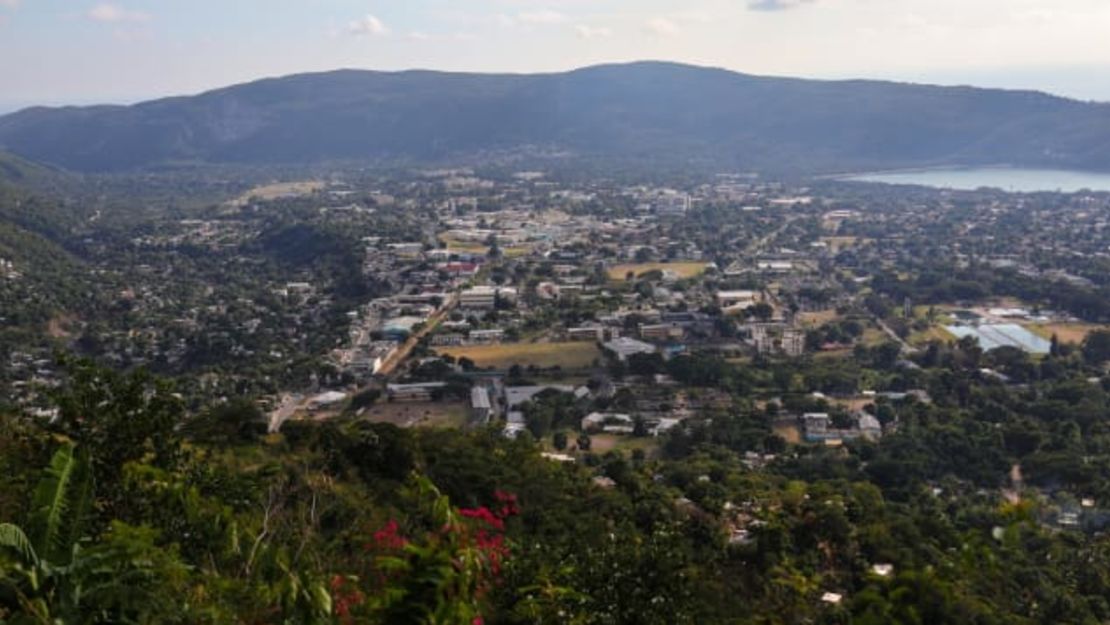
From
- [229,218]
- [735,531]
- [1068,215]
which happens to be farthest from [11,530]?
[1068,215]

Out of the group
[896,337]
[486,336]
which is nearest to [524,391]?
[486,336]

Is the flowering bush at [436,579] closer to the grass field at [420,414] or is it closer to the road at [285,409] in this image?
the grass field at [420,414]

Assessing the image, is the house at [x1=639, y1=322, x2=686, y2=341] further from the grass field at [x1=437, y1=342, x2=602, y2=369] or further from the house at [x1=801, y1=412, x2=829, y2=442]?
the house at [x1=801, y1=412, x2=829, y2=442]

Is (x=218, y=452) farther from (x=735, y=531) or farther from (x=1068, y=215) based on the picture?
(x=1068, y=215)

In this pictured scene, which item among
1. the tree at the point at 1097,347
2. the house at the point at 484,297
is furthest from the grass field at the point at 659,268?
the tree at the point at 1097,347

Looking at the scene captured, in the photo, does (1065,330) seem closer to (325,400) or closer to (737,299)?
(737,299)

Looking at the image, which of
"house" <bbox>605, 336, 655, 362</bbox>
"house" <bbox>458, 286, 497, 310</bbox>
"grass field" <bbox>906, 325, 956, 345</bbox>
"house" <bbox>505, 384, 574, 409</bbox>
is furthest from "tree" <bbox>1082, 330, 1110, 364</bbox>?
"house" <bbox>458, 286, 497, 310</bbox>
